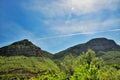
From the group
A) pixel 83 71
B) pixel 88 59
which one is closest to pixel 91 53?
pixel 88 59

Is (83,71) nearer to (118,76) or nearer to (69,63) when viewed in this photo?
(118,76)

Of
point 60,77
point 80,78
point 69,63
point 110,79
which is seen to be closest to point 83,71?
point 80,78

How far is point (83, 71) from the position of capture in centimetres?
7369

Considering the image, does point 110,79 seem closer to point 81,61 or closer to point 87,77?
point 87,77

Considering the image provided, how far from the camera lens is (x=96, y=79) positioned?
6644 centimetres

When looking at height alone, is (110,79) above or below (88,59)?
below

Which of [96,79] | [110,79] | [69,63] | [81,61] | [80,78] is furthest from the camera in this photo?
[69,63]

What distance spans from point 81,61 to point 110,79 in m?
42.8

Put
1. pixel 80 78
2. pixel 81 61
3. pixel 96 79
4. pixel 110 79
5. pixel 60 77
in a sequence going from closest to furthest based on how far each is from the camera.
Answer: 1. pixel 96 79
2. pixel 80 78
3. pixel 110 79
4. pixel 60 77
5. pixel 81 61

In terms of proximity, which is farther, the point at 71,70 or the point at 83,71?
the point at 71,70

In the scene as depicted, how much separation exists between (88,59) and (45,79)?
33.8 metres

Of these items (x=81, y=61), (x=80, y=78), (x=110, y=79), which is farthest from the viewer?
(x=81, y=61)

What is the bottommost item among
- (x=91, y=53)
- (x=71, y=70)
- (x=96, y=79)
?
(x=96, y=79)

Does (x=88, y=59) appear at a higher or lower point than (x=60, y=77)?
higher
